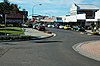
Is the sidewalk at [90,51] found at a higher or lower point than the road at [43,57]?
lower

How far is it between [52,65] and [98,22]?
61.1 meters

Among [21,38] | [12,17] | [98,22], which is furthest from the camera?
[12,17]

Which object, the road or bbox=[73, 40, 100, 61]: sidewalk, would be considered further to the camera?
bbox=[73, 40, 100, 61]: sidewalk

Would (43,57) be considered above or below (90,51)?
above

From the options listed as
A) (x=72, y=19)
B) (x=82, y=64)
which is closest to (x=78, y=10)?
(x=72, y=19)

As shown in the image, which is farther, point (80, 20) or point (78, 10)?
point (78, 10)

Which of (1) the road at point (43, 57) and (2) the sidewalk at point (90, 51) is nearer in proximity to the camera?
(1) the road at point (43, 57)

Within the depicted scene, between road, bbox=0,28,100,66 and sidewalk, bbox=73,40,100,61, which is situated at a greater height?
road, bbox=0,28,100,66

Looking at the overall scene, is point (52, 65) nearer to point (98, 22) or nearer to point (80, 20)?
point (98, 22)

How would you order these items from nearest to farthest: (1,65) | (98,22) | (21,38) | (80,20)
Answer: (1,65) → (21,38) → (98,22) → (80,20)

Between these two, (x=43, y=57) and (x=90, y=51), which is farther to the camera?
(x=90, y=51)

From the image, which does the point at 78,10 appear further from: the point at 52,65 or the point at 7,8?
the point at 52,65

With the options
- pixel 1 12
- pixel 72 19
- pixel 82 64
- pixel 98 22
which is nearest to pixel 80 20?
pixel 72 19

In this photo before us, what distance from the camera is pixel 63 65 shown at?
1306 cm
